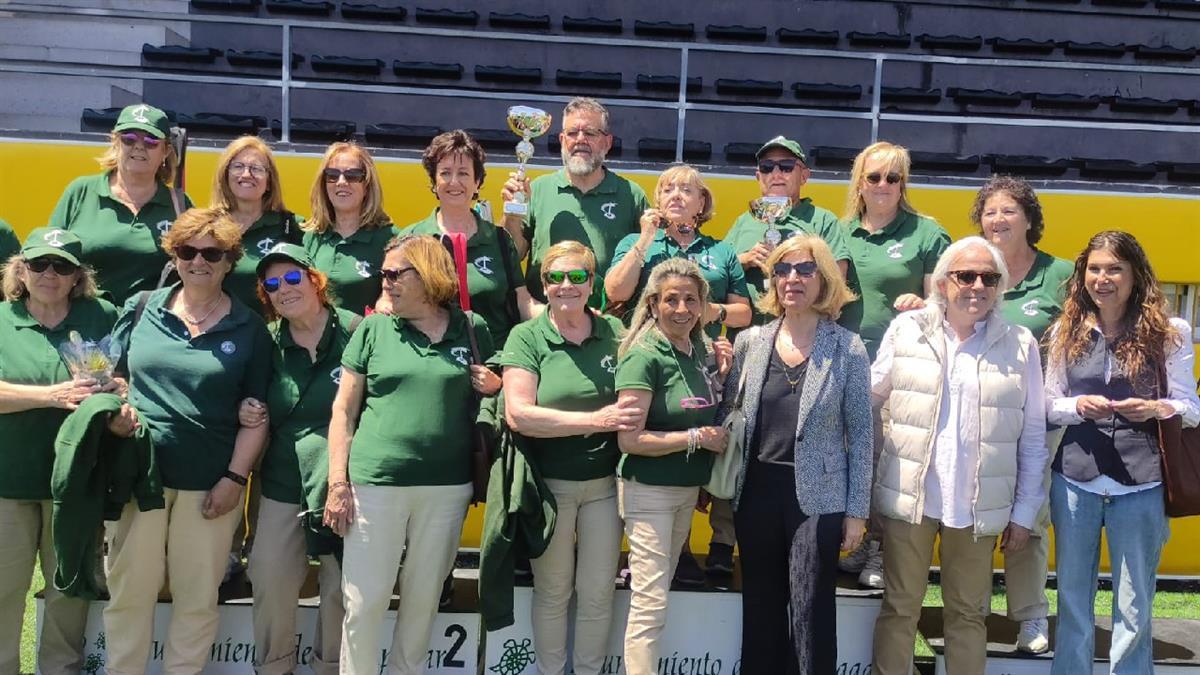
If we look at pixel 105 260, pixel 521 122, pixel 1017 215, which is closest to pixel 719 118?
pixel 521 122

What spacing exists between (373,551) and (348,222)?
4.62 ft

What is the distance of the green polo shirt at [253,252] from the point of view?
161 inches

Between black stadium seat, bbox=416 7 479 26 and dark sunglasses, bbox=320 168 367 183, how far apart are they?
837cm

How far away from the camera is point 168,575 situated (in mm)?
3783

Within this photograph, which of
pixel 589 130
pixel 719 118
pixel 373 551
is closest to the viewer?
pixel 373 551

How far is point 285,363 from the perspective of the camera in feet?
12.5

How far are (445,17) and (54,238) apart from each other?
8.90 metres

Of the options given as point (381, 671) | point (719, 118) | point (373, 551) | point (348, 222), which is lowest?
point (381, 671)

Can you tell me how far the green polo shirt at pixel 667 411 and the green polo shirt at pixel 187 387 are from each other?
146cm

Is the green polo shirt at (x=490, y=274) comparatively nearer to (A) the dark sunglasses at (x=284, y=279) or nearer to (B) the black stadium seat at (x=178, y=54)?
(A) the dark sunglasses at (x=284, y=279)

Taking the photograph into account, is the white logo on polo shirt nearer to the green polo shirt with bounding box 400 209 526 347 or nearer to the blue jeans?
the green polo shirt with bounding box 400 209 526 347

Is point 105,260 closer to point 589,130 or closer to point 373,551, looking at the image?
point 373,551

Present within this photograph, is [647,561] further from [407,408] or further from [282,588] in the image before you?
[282,588]

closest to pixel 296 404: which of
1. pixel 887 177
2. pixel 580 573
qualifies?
pixel 580 573
